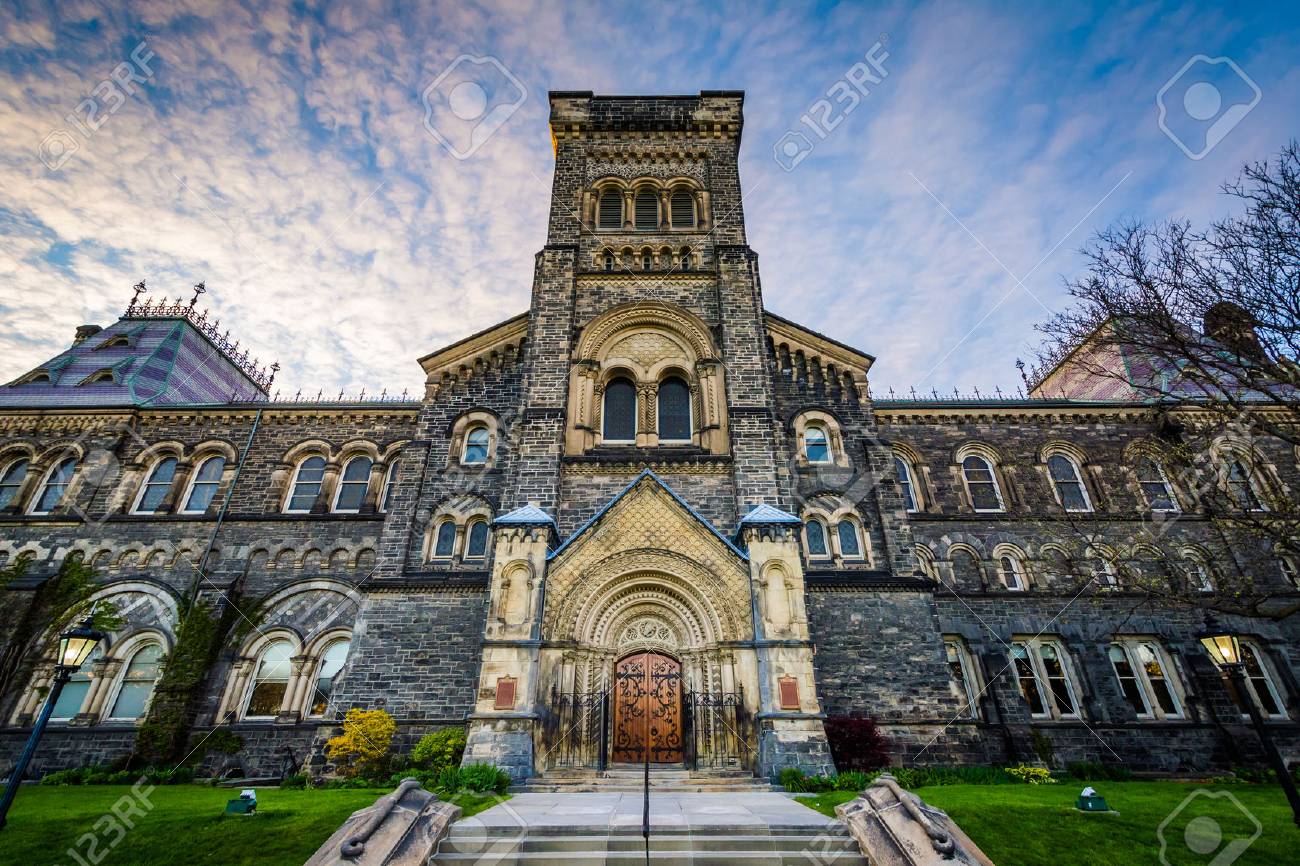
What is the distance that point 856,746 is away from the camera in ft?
40.7

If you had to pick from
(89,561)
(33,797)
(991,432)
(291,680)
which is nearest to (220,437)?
(89,561)

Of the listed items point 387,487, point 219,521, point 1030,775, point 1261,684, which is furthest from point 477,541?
point 1261,684

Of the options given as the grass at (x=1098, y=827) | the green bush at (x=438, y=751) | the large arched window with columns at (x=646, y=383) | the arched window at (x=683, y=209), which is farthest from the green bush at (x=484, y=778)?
the arched window at (x=683, y=209)

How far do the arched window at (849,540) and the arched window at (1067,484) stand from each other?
A: 856cm

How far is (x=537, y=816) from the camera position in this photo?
7863 millimetres

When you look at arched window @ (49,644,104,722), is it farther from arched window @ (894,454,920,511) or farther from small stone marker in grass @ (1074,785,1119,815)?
arched window @ (894,454,920,511)

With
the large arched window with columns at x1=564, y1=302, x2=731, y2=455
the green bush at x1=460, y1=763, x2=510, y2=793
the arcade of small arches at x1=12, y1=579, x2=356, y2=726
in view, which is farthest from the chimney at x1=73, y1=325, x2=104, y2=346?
the green bush at x1=460, y1=763, x2=510, y2=793

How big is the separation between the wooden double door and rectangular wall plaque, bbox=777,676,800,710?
8.00ft

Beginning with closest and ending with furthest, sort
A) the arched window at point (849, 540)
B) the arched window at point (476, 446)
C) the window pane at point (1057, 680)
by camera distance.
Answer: the arched window at point (849, 540)
the window pane at point (1057, 680)
the arched window at point (476, 446)

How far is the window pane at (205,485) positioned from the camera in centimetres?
1917

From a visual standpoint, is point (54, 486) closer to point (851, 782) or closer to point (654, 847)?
point (654, 847)

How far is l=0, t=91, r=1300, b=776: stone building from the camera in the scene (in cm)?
1247

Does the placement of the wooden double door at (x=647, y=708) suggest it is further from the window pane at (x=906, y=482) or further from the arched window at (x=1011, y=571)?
the arched window at (x=1011, y=571)

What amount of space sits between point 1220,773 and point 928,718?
30.0ft
